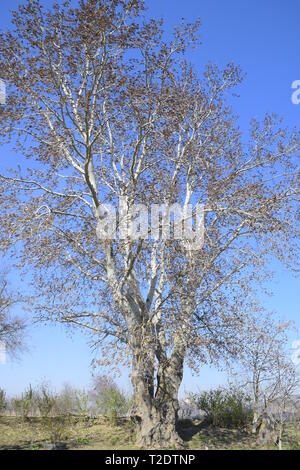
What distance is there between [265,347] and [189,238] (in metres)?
3.91

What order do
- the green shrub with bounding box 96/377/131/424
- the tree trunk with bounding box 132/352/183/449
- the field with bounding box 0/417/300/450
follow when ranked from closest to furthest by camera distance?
1. the tree trunk with bounding box 132/352/183/449
2. the field with bounding box 0/417/300/450
3. the green shrub with bounding box 96/377/131/424

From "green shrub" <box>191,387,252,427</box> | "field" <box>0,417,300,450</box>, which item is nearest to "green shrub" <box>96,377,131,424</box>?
"field" <box>0,417,300,450</box>

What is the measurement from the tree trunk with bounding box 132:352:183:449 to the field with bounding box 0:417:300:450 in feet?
1.39

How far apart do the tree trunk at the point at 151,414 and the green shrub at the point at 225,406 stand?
264cm

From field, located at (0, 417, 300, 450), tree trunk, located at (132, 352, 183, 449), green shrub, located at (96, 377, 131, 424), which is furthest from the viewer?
green shrub, located at (96, 377, 131, 424)

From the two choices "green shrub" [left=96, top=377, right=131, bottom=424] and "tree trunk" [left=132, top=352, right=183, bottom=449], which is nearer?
"tree trunk" [left=132, top=352, right=183, bottom=449]

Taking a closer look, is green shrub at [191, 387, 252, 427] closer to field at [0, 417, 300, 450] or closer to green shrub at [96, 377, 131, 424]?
field at [0, 417, 300, 450]

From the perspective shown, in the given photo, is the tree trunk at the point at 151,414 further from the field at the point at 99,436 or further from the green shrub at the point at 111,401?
the green shrub at the point at 111,401

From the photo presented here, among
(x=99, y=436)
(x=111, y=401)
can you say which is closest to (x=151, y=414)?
(x=99, y=436)

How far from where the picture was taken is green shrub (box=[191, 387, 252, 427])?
13.4 metres
